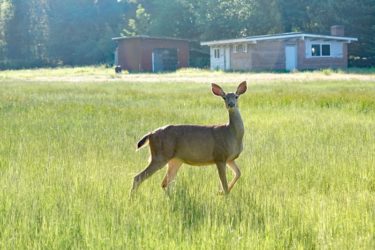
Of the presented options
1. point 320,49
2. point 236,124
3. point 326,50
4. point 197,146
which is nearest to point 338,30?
point 326,50

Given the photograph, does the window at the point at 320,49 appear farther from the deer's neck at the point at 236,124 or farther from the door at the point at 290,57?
the deer's neck at the point at 236,124

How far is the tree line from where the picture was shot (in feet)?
178

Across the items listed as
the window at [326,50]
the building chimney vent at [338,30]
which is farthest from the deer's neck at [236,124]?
the building chimney vent at [338,30]

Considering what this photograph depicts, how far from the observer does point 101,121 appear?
11.8 metres

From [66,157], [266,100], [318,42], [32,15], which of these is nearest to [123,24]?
[32,15]

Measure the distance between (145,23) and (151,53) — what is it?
1929 centimetres

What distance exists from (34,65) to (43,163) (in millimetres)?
70040

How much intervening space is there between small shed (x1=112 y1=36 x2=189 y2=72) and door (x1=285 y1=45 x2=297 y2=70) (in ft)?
45.5

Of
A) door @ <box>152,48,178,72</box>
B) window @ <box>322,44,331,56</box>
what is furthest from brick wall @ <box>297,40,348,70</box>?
door @ <box>152,48,178,72</box>

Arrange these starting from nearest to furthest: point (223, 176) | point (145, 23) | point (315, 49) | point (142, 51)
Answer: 1. point (223, 176)
2. point (315, 49)
3. point (142, 51)
4. point (145, 23)

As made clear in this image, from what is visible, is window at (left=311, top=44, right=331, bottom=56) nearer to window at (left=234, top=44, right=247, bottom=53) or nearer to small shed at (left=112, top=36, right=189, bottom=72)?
window at (left=234, top=44, right=247, bottom=53)

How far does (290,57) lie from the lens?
45.7m

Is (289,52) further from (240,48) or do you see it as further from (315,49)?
(240,48)

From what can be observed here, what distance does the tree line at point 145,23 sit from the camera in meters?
54.3
